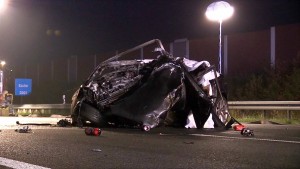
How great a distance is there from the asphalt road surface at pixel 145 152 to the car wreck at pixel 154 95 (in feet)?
4.40

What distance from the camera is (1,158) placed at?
598 centimetres

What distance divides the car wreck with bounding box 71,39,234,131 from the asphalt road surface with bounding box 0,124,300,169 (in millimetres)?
1340

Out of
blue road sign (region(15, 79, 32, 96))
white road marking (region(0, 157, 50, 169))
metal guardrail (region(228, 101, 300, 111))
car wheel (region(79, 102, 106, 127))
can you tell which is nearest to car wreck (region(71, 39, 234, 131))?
car wheel (region(79, 102, 106, 127))

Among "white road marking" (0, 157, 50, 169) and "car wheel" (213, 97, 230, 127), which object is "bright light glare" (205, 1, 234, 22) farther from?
"white road marking" (0, 157, 50, 169)

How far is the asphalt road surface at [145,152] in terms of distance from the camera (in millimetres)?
5461

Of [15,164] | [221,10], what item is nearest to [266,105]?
[221,10]

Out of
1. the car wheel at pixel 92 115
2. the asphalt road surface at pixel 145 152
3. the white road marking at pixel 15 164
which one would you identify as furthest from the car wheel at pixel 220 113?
Answer: the white road marking at pixel 15 164

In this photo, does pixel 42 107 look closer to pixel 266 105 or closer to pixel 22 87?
pixel 22 87

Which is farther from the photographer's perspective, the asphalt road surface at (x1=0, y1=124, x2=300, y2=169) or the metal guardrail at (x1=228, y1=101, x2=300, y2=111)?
the metal guardrail at (x1=228, y1=101, x2=300, y2=111)

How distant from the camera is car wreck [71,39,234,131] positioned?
33.2 ft

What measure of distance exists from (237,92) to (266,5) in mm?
7424

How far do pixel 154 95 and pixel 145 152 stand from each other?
3.71m

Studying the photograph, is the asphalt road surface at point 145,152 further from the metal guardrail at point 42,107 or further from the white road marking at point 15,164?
the metal guardrail at point 42,107

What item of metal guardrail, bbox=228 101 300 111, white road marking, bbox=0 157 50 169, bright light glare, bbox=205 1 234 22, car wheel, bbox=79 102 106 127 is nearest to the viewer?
white road marking, bbox=0 157 50 169
